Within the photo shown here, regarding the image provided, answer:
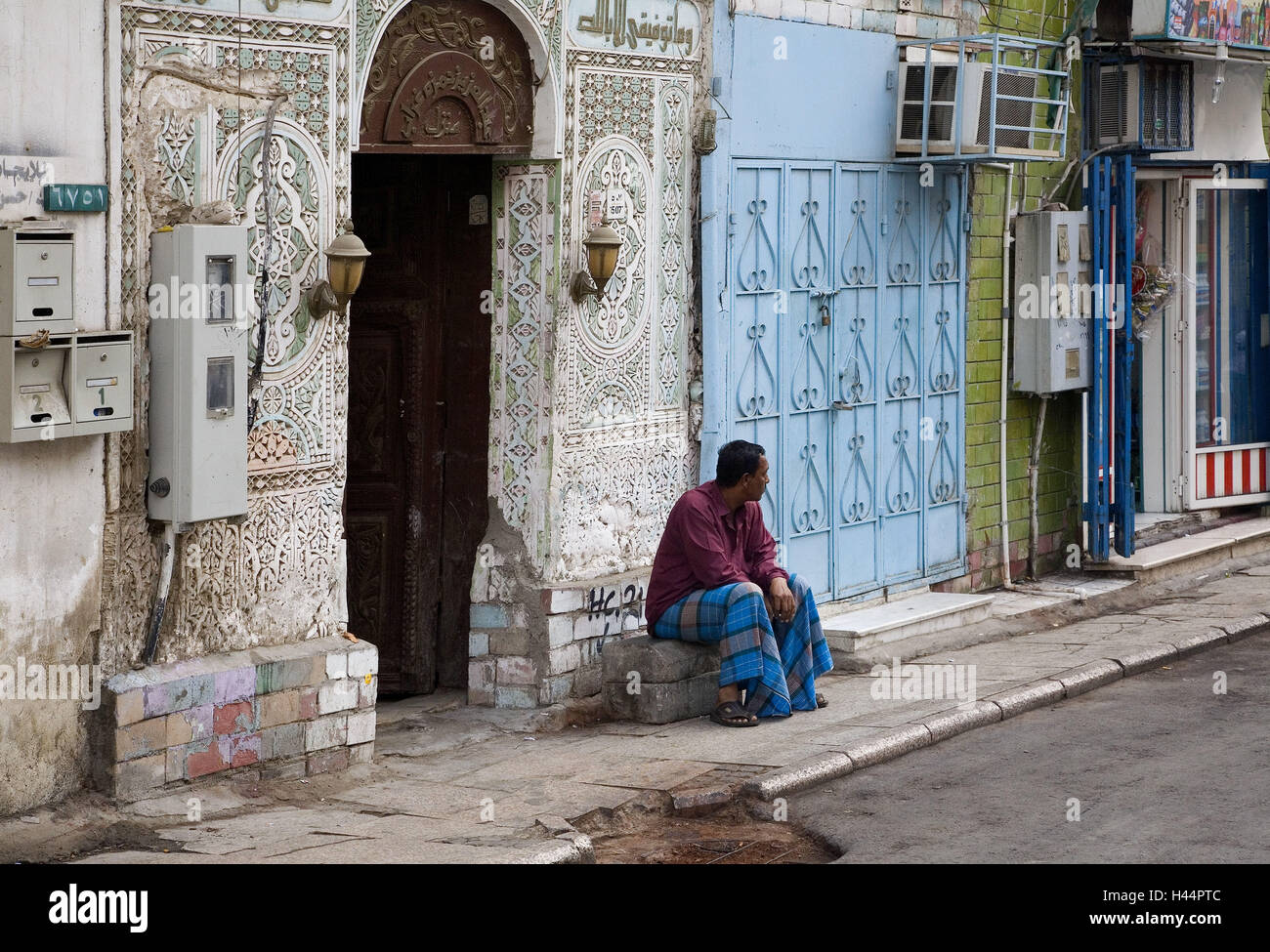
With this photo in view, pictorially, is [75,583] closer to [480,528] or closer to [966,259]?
[480,528]

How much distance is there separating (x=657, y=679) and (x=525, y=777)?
117 centimetres

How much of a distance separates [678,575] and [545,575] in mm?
683

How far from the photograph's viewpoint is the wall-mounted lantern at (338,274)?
780cm

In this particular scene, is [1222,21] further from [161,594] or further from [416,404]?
[161,594]

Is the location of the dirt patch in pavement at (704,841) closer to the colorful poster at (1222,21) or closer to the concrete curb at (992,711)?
the concrete curb at (992,711)

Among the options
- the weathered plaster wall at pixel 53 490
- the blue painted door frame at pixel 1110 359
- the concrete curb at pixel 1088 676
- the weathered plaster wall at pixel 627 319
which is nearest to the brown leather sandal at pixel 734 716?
the weathered plaster wall at pixel 627 319

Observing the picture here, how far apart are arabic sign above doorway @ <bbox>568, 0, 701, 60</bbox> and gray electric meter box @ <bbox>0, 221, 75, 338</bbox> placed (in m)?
3.31

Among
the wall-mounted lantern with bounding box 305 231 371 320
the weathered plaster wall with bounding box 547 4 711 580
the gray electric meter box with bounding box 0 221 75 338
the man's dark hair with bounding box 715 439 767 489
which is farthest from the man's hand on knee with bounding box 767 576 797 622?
the gray electric meter box with bounding box 0 221 75 338

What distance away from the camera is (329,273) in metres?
7.86

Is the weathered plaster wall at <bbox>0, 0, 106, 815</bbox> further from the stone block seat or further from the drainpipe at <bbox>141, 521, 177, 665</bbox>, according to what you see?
the stone block seat

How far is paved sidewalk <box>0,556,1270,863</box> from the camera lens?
6785 millimetres

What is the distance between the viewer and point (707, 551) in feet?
29.3

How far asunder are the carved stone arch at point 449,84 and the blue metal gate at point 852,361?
1.68m

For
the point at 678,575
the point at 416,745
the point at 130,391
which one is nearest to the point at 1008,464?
the point at 678,575
